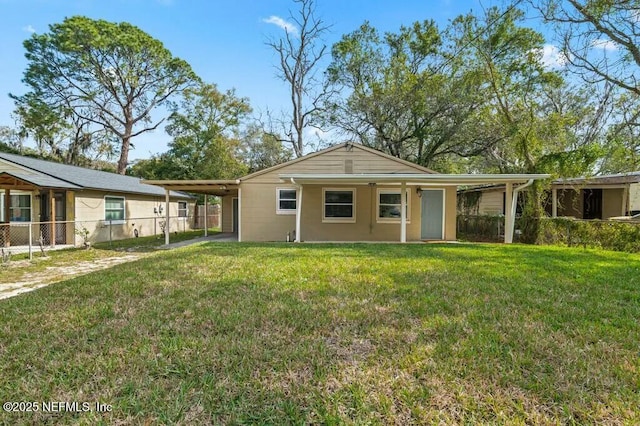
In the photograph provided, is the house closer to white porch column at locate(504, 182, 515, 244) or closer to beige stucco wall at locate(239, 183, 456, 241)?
beige stucco wall at locate(239, 183, 456, 241)

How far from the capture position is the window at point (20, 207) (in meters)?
11.9

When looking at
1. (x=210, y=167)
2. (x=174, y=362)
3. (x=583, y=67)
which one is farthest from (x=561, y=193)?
(x=210, y=167)

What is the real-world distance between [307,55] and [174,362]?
23.2m

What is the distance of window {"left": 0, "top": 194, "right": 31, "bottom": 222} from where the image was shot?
39.2ft

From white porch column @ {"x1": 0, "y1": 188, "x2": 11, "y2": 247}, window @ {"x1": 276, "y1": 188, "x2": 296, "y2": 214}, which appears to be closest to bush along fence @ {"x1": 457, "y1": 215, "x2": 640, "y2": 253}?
window @ {"x1": 276, "y1": 188, "x2": 296, "y2": 214}

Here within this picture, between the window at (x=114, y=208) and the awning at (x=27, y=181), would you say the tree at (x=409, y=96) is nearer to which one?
the window at (x=114, y=208)

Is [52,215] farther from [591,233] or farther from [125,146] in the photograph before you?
[125,146]

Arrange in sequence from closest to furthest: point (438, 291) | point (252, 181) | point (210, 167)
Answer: point (438, 291) < point (252, 181) < point (210, 167)

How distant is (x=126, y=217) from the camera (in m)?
14.9

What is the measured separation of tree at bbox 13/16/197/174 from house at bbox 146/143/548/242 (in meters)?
17.9

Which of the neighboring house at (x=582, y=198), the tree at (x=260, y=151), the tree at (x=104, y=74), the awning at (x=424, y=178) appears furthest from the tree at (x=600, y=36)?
the tree at (x=104, y=74)

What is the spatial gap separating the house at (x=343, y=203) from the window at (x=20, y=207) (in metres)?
5.23

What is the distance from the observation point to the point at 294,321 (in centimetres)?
346

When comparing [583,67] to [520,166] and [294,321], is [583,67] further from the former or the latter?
[294,321]
